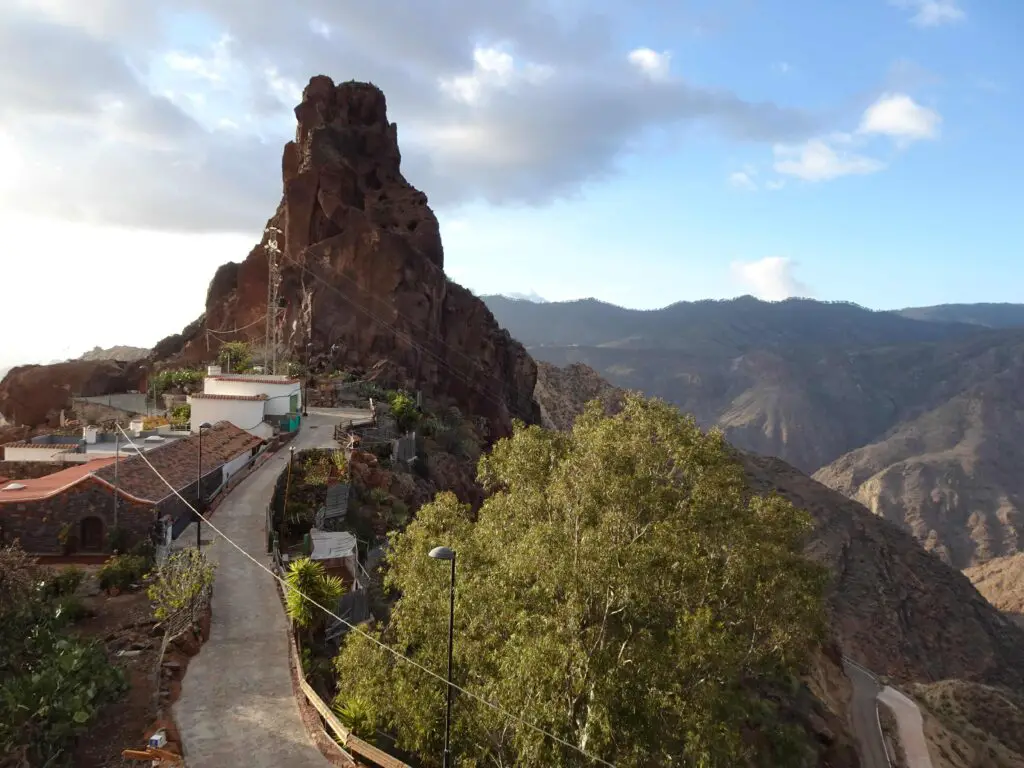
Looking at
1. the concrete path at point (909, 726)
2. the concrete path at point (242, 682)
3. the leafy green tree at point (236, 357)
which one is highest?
the leafy green tree at point (236, 357)

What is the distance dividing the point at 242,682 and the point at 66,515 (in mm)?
9596

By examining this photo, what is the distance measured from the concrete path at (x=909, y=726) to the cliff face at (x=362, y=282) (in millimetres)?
31364

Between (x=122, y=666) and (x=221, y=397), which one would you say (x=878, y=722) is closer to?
(x=122, y=666)

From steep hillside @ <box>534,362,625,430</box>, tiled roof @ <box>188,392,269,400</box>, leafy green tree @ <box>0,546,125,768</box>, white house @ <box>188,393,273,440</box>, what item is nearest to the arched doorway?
leafy green tree @ <box>0,546,125,768</box>

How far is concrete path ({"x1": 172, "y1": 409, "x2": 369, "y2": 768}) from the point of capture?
47.8 feet

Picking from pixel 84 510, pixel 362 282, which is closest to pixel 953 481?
pixel 362 282

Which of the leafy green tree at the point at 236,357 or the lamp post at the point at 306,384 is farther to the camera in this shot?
the leafy green tree at the point at 236,357

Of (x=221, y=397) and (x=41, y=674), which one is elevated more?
(x=221, y=397)

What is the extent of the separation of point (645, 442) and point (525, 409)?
53.4m

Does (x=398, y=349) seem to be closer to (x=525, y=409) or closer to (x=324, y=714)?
(x=525, y=409)

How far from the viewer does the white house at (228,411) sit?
37.9 meters

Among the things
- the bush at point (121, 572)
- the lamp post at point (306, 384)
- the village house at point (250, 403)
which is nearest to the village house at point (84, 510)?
the bush at point (121, 572)

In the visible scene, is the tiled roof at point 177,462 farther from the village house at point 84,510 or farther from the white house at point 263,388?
the white house at point 263,388

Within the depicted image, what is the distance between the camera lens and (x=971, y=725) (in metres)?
41.5
